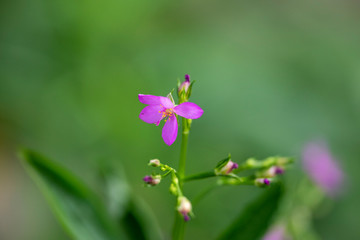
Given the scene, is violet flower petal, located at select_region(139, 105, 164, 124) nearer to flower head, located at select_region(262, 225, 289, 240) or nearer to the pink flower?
the pink flower

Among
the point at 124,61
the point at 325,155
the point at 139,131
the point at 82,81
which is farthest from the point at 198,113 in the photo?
the point at 124,61

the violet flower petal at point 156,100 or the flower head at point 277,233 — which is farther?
the flower head at point 277,233

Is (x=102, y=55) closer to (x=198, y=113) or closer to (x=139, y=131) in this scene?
(x=139, y=131)

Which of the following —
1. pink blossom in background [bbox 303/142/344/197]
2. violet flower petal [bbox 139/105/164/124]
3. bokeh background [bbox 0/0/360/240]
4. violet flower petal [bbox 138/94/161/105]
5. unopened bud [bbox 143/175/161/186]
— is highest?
bokeh background [bbox 0/0/360/240]

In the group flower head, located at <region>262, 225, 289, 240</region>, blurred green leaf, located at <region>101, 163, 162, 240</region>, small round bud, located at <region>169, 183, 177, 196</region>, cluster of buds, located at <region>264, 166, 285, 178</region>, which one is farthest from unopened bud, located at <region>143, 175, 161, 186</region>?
flower head, located at <region>262, 225, 289, 240</region>

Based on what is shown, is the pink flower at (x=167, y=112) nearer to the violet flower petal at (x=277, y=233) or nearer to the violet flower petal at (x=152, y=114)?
the violet flower petal at (x=152, y=114)

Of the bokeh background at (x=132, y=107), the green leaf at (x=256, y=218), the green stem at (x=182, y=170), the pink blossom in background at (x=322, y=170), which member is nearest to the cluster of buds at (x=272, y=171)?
the green leaf at (x=256, y=218)

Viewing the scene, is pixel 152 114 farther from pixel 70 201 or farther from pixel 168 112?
pixel 70 201
